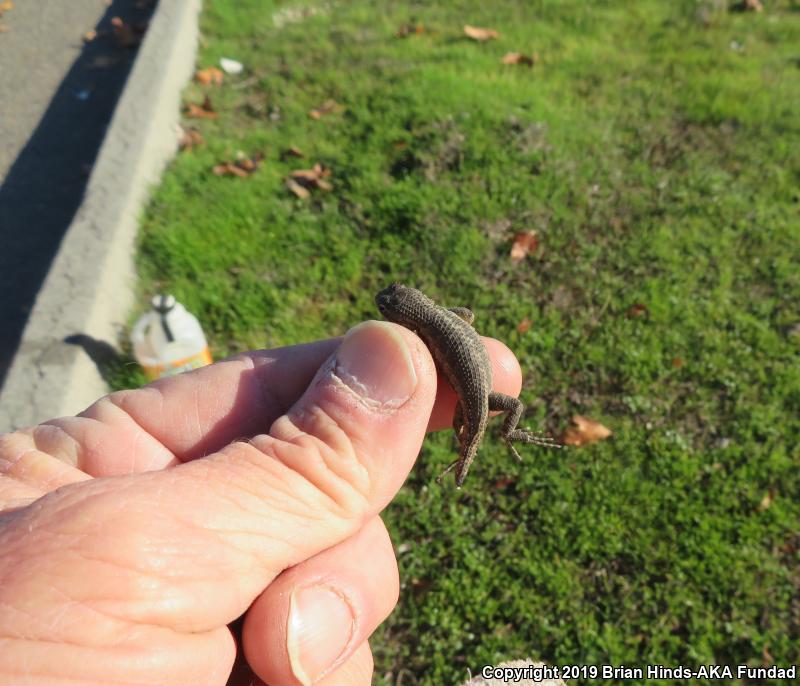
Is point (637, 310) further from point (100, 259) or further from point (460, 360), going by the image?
point (100, 259)

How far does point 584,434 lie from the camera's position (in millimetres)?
3898

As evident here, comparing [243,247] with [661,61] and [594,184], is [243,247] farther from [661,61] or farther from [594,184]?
[661,61]

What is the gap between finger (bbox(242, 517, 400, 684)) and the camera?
1826mm

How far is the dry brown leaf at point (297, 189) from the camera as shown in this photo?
519 cm

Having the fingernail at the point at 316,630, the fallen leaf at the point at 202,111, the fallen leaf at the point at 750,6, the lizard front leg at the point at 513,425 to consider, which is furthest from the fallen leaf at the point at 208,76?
the fallen leaf at the point at 750,6

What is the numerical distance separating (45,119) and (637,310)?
632cm

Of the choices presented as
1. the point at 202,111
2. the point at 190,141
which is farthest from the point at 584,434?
the point at 202,111

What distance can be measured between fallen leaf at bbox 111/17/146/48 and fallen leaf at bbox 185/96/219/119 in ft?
6.88

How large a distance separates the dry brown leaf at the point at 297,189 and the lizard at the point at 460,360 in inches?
84.3

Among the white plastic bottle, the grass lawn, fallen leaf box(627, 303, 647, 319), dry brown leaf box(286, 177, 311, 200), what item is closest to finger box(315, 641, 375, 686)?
the grass lawn

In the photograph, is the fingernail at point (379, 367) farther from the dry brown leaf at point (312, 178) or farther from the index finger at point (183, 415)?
the dry brown leaf at point (312, 178)

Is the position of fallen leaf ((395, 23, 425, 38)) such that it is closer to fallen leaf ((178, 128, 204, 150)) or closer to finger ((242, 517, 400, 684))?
fallen leaf ((178, 128, 204, 150))

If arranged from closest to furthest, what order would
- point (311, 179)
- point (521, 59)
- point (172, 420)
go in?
point (172, 420)
point (311, 179)
point (521, 59)

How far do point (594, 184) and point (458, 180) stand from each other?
1.25m
